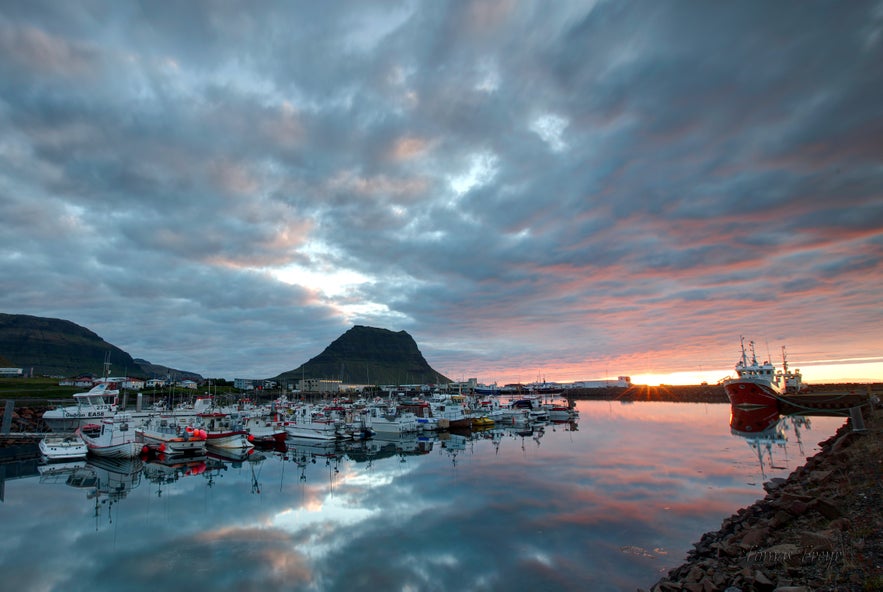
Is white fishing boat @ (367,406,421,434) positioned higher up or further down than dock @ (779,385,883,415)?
further down

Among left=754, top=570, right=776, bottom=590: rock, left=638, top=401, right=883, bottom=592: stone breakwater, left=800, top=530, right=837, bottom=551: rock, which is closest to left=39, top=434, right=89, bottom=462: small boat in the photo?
left=638, top=401, right=883, bottom=592: stone breakwater

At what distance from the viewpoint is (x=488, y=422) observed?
64.9m

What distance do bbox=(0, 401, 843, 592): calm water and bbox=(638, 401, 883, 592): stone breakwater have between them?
6.13 feet

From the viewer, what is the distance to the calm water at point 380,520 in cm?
1427

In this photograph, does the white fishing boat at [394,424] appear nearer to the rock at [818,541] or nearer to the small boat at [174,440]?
the small boat at [174,440]

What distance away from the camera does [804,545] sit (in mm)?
10336

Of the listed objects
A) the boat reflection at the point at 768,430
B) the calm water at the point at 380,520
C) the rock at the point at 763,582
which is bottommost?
the calm water at the point at 380,520

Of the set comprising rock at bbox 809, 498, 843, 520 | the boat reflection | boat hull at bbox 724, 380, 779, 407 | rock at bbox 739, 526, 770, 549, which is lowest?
the boat reflection

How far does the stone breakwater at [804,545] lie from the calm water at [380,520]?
1.87 metres

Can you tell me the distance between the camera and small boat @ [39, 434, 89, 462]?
36.6 meters

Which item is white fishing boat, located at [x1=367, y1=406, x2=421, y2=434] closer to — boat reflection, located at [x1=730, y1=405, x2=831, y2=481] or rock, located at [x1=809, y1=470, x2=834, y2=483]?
boat reflection, located at [x1=730, y1=405, x2=831, y2=481]

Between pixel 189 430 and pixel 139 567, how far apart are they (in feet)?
93.3

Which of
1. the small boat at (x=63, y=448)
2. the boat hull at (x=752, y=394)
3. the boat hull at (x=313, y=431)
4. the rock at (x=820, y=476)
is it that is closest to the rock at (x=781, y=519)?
the rock at (x=820, y=476)

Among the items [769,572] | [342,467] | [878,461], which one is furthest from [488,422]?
[769,572]
